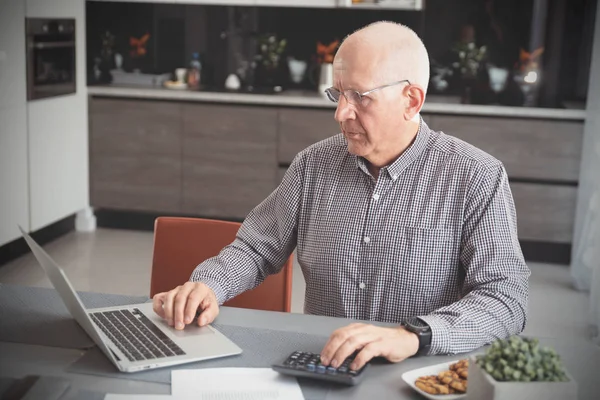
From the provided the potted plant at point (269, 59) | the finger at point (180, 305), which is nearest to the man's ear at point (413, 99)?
the finger at point (180, 305)

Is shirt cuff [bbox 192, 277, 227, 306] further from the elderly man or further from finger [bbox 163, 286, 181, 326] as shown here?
finger [bbox 163, 286, 181, 326]

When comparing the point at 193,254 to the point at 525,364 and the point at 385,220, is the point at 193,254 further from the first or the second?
the point at 525,364

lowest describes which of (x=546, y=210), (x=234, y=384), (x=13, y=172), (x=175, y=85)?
(x=546, y=210)

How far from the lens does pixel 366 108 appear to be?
6.35ft

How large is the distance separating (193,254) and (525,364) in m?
1.22

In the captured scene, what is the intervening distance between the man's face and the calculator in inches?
24.0

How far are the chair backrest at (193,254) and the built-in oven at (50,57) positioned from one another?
268 cm

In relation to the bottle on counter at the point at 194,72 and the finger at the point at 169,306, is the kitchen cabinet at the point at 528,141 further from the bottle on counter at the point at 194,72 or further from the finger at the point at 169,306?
the finger at the point at 169,306

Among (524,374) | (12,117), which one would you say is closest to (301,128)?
(12,117)

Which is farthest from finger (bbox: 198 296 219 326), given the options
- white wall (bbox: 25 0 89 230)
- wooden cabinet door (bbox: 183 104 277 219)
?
wooden cabinet door (bbox: 183 104 277 219)

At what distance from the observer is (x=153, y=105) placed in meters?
5.31

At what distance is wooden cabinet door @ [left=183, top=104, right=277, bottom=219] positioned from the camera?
17.1 ft

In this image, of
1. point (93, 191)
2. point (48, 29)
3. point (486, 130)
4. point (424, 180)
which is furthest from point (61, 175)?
point (424, 180)

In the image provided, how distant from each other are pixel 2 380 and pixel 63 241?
12.8 ft
